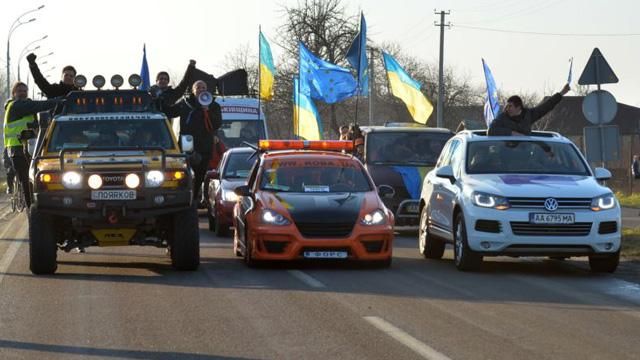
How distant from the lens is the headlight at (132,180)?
47.4 feet

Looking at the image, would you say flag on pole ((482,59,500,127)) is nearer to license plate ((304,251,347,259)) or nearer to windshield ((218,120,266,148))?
windshield ((218,120,266,148))

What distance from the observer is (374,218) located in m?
15.3

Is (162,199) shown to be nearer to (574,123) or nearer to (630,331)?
(630,331)

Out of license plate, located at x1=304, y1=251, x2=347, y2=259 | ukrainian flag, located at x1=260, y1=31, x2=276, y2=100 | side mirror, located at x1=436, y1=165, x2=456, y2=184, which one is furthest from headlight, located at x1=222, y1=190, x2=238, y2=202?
ukrainian flag, located at x1=260, y1=31, x2=276, y2=100

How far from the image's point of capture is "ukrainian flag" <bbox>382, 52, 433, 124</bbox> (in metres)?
31.8

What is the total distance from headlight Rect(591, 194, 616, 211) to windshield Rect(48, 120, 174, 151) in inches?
195

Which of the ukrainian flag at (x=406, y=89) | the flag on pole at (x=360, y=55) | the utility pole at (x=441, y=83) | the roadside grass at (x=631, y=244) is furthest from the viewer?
the utility pole at (x=441, y=83)

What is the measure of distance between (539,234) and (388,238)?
1.78 metres

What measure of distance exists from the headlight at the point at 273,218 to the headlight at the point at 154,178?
1.32m

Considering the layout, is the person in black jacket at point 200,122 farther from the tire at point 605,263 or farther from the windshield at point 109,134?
the tire at point 605,263

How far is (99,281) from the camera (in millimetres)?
13883

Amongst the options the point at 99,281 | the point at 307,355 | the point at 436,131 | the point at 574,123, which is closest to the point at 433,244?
the point at 99,281

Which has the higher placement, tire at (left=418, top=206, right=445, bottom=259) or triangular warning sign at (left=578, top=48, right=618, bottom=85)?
triangular warning sign at (left=578, top=48, right=618, bottom=85)

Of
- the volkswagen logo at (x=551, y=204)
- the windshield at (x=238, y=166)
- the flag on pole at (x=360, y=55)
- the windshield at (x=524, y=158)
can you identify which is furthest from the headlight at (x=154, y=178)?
the flag on pole at (x=360, y=55)
